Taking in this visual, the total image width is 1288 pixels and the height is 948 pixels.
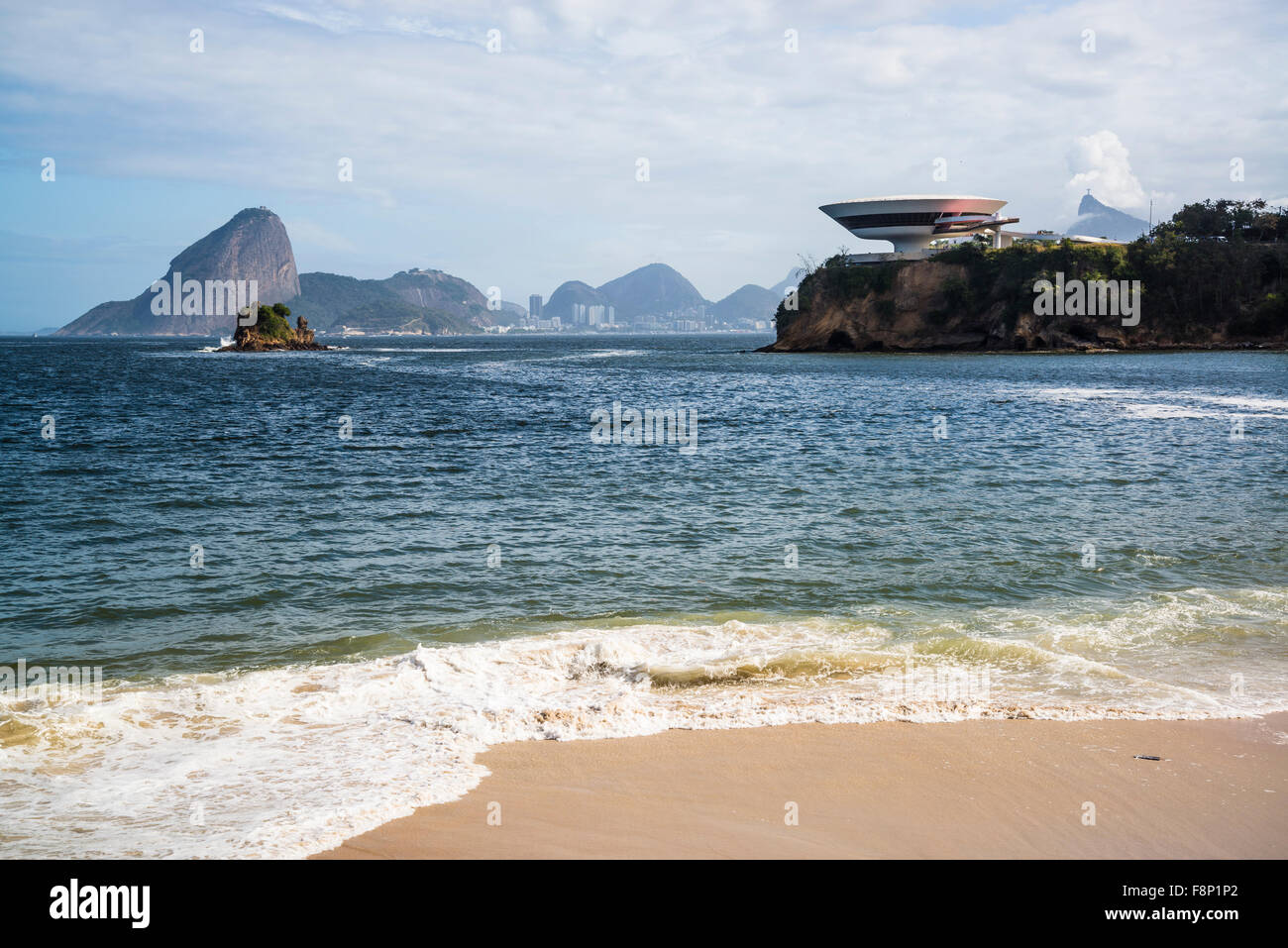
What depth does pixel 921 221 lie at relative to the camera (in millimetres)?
107938

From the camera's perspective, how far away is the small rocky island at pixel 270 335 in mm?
116000

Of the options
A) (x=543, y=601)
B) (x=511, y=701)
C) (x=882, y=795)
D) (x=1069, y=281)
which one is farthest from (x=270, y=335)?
(x=882, y=795)

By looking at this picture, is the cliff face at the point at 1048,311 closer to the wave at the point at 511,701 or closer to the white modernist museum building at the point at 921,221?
the white modernist museum building at the point at 921,221

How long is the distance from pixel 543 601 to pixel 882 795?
6.56 m

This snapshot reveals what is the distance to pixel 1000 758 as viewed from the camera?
23.4 feet

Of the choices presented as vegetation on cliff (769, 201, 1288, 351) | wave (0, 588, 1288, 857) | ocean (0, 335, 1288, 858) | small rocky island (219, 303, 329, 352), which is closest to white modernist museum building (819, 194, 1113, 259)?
vegetation on cliff (769, 201, 1288, 351)

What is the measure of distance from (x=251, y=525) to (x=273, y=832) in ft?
39.5

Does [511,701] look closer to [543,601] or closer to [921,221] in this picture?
[543,601]

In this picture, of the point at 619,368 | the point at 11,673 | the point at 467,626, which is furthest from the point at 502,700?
the point at 619,368

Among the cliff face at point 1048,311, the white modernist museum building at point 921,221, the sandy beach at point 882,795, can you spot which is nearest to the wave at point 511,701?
the sandy beach at point 882,795

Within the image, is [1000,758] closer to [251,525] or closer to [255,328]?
[251,525]

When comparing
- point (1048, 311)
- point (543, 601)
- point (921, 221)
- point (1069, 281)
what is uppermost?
point (921, 221)

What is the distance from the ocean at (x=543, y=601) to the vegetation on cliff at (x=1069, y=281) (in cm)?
6685
